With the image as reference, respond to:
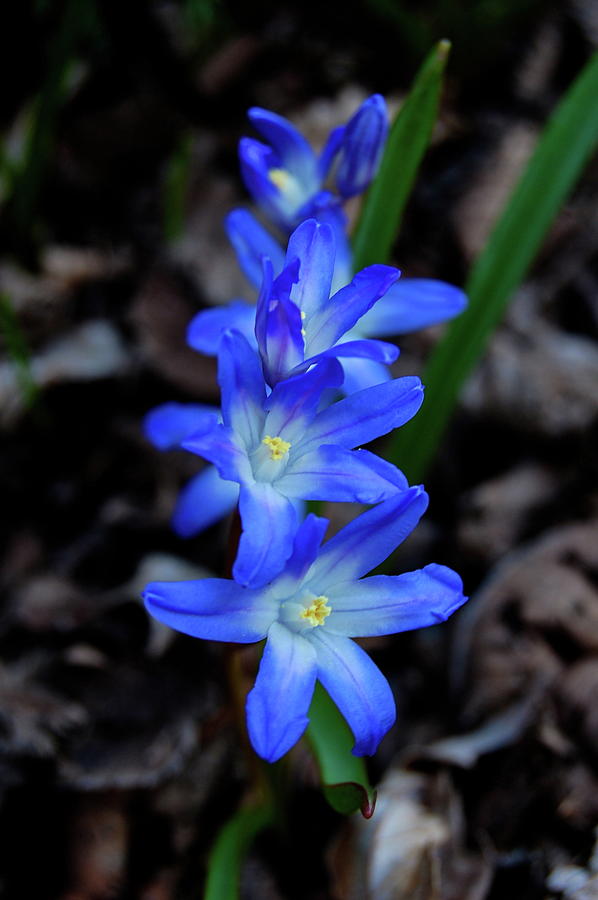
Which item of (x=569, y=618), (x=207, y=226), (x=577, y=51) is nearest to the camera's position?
(x=569, y=618)

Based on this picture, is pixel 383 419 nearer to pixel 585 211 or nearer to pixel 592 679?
pixel 592 679

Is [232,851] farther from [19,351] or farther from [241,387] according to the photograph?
[19,351]

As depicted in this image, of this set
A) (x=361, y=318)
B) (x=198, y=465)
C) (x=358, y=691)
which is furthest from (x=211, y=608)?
(x=198, y=465)

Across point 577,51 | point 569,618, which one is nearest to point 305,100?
point 577,51

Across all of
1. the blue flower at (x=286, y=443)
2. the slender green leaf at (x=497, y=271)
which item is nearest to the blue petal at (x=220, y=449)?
the blue flower at (x=286, y=443)

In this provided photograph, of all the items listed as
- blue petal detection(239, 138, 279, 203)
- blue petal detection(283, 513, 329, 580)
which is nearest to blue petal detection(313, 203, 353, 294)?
blue petal detection(239, 138, 279, 203)
